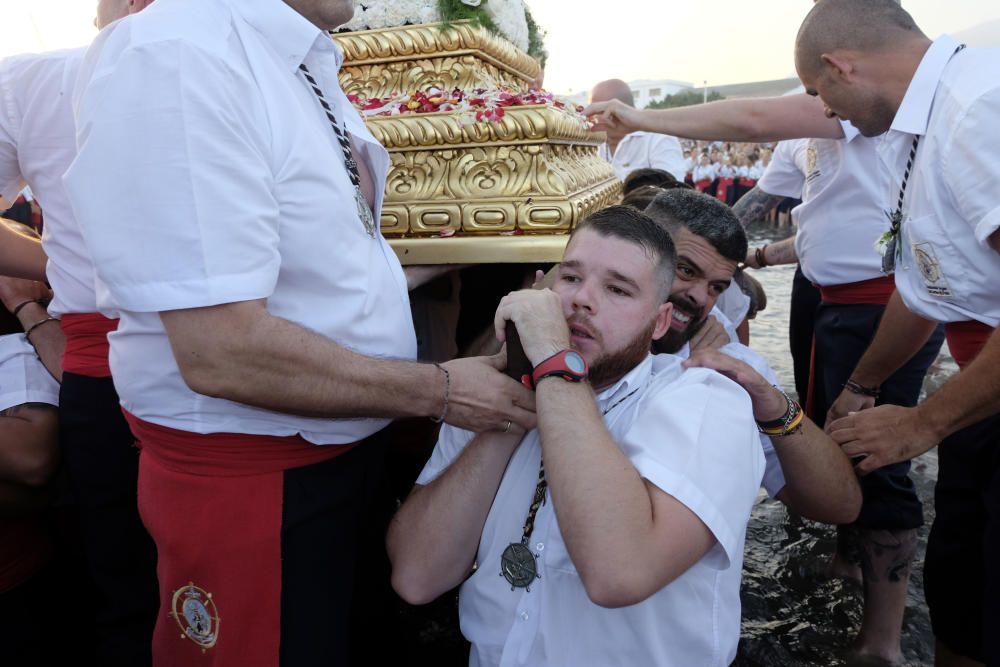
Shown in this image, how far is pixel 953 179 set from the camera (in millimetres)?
1583

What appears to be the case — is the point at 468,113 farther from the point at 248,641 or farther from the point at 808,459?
the point at 248,641

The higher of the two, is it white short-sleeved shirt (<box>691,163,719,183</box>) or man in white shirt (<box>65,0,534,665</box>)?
man in white shirt (<box>65,0,534,665</box>)

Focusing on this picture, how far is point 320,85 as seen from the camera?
142 cm

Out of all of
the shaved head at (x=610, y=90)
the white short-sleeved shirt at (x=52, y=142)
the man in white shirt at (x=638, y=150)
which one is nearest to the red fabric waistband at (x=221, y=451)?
the white short-sleeved shirt at (x=52, y=142)

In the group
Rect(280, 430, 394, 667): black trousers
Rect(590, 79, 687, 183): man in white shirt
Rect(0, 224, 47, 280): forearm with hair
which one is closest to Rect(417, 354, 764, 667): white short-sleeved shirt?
Rect(280, 430, 394, 667): black trousers

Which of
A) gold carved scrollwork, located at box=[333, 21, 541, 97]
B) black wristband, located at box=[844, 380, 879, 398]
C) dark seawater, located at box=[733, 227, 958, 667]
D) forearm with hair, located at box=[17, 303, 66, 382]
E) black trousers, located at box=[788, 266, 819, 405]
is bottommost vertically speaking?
dark seawater, located at box=[733, 227, 958, 667]

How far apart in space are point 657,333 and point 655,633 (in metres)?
0.65

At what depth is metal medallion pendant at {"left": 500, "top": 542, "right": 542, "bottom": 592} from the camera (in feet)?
4.42

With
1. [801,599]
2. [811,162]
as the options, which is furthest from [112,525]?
[811,162]

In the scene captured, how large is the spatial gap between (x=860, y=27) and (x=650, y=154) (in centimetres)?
288

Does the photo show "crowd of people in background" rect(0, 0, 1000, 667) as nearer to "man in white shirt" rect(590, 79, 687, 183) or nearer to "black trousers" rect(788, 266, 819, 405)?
"black trousers" rect(788, 266, 819, 405)

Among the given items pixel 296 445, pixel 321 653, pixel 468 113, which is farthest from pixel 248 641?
pixel 468 113

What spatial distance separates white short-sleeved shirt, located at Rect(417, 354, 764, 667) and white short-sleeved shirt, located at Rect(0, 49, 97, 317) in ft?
3.70

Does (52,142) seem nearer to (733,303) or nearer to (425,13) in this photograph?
(425,13)
